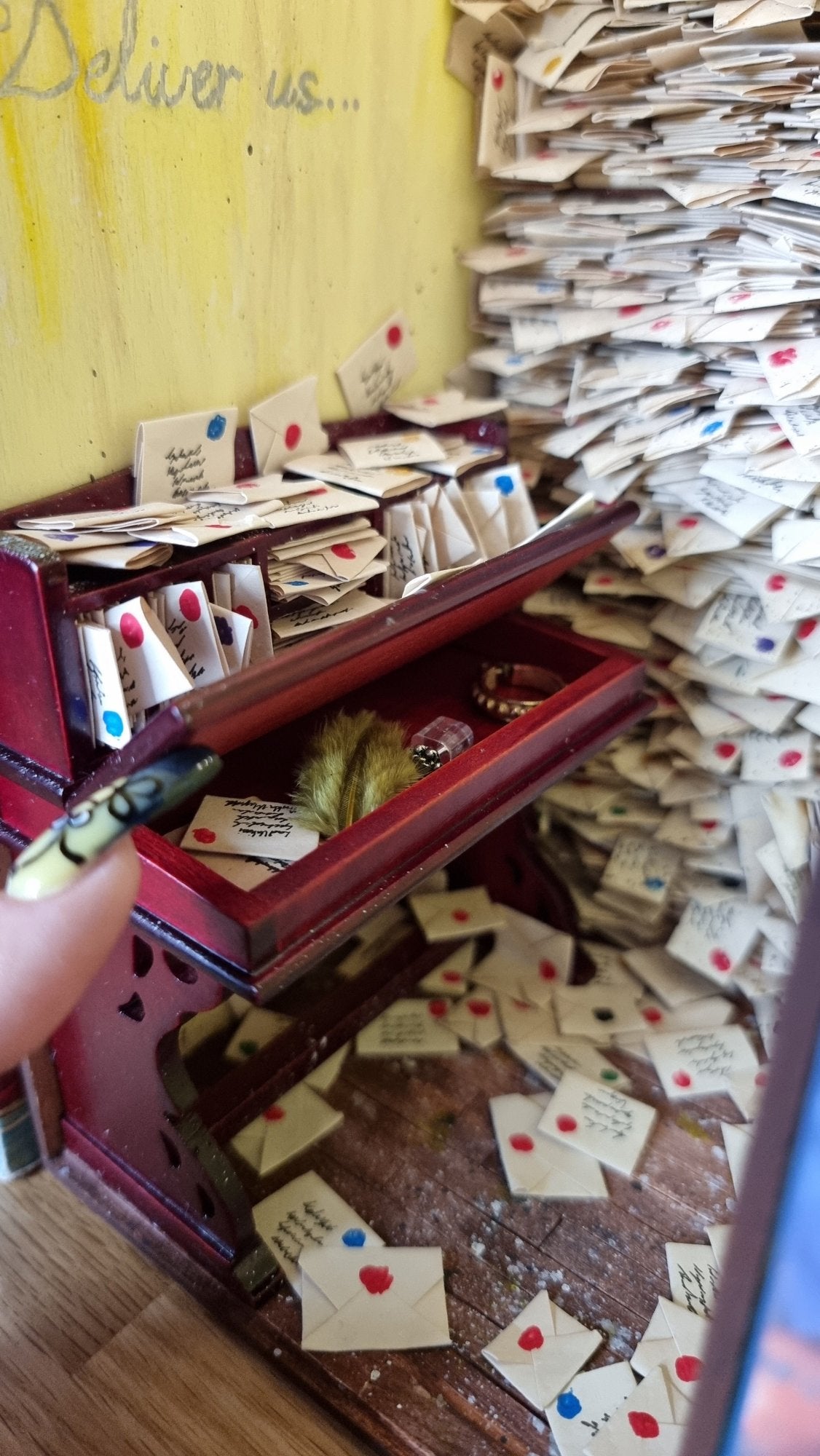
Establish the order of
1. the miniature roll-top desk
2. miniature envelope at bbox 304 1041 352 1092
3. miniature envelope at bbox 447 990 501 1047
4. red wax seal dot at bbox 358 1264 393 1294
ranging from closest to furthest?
the miniature roll-top desk → red wax seal dot at bbox 358 1264 393 1294 → miniature envelope at bbox 304 1041 352 1092 → miniature envelope at bbox 447 990 501 1047

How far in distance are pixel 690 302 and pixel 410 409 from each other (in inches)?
18.5

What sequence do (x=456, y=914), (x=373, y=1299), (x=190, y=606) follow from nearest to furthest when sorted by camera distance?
(x=190, y=606), (x=373, y=1299), (x=456, y=914)

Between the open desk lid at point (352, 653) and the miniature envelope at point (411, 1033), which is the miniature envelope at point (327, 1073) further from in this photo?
the open desk lid at point (352, 653)

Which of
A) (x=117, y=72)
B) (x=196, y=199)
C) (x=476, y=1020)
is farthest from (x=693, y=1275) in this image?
(x=117, y=72)

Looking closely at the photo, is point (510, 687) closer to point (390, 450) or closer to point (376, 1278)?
point (390, 450)

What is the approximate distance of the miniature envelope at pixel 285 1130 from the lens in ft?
5.30

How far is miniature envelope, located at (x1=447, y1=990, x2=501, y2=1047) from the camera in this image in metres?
1.85

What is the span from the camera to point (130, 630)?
1126mm

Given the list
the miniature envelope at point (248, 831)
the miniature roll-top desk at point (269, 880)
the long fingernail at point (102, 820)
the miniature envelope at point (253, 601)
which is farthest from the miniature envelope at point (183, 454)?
the long fingernail at point (102, 820)

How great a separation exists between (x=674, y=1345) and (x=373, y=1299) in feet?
1.33

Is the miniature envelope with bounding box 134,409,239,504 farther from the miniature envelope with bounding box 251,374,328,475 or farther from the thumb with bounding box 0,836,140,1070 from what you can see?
the thumb with bounding box 0,836,140,1070

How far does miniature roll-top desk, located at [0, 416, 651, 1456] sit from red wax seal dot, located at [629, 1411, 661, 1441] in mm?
141

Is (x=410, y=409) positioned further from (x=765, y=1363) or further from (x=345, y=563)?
(x=765, y=1363)

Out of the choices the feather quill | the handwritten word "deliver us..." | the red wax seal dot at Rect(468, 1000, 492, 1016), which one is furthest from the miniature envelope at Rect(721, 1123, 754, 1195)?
the handwritten word "deliver us..."
